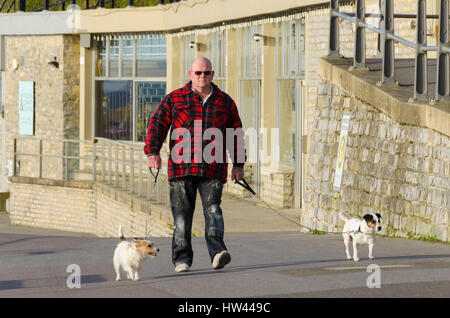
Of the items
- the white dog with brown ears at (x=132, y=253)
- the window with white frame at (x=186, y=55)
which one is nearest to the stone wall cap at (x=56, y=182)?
the window with white frame at (x=186, y=55)

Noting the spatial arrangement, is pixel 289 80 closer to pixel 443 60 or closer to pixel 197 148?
pixel 443 60

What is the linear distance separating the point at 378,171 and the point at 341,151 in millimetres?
1285

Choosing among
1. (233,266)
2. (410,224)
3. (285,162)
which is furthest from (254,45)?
(233,266)

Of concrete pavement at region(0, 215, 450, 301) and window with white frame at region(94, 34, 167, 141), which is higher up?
window with white frame at region(94, 34, 167, 141)

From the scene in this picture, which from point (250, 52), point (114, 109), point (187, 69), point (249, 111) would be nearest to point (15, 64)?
point (114, 109)

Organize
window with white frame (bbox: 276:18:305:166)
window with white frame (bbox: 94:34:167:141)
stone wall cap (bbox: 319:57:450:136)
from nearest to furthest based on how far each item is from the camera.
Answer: stone wall cap (bbox: 319:57:450:136)
window with white frame (bbox: 276:18:305:166)
window with white frame (bbox: 94:34:167:141)

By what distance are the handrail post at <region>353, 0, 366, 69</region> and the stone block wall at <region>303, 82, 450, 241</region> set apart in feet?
1.65

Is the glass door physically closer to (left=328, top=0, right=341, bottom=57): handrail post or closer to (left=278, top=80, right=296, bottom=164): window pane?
(left=278, top=80, right=296, bottom=164): window pane

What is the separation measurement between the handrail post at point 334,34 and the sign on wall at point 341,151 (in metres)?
1.58

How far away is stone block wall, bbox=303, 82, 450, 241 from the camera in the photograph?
1230cm

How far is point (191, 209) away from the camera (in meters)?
9.84

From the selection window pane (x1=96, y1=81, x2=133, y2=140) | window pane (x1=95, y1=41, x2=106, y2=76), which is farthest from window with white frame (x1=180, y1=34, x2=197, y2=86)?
window pane (x1=95, y1=41, x2=106, y2=76)

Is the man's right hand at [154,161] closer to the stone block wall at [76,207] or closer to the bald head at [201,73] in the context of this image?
the bald head at [201,73]

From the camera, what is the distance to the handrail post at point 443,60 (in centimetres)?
1206
